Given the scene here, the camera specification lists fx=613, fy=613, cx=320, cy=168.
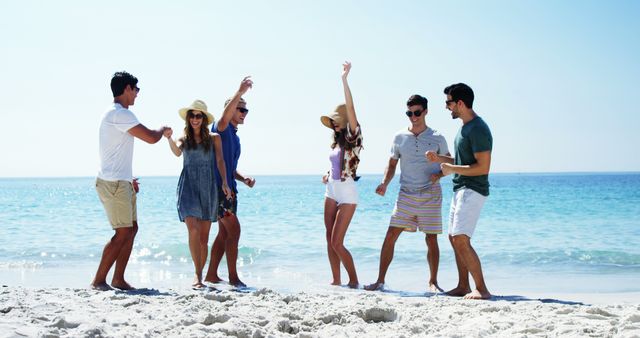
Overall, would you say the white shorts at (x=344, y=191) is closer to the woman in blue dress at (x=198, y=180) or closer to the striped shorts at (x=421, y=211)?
the striped shorts at (x=421, y=211)

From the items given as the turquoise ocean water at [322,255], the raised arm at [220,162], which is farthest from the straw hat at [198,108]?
the turquoise ocean water at [322,255]

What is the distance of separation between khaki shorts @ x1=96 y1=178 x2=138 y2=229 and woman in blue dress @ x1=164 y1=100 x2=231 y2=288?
527 millimetres

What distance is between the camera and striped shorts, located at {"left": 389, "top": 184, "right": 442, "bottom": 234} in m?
6.35

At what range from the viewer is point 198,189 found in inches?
241

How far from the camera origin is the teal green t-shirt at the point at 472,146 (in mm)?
5598

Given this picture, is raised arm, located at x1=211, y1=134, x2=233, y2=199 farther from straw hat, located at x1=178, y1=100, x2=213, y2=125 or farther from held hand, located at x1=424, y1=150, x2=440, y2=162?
held hand, located at x1=424, y1=150, x2=440, y2=162

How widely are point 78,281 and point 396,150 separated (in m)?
4.59

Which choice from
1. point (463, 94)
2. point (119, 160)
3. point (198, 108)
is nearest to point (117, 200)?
point (119, 160)

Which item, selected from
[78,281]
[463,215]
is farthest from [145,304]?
[78,281]

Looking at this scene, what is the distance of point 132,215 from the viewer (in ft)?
19.3

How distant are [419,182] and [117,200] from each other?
3.01 m

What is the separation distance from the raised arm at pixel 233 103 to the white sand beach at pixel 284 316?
173cm

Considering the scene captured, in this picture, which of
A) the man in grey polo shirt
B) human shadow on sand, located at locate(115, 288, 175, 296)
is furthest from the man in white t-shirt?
the man in grey polo shirt

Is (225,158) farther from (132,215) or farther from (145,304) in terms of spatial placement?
(145,304)
